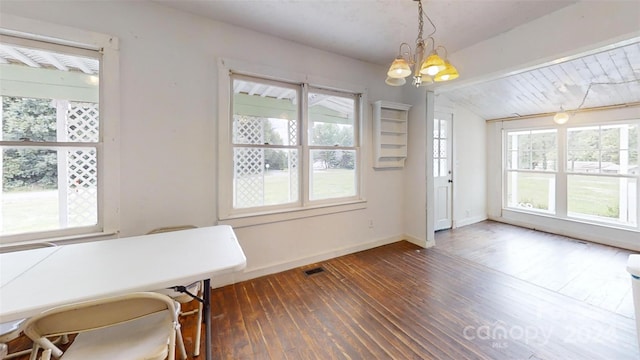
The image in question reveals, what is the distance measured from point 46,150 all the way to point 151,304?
6.12ft

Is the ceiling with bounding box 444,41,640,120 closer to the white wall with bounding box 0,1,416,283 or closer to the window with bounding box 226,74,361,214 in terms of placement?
the window with bounding box 226,74,361,214

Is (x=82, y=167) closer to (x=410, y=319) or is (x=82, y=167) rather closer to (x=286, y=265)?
(x=286, y=265)

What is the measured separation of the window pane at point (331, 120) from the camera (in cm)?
314

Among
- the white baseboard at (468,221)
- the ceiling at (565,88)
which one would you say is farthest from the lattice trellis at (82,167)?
the white baseboard at (468,221)

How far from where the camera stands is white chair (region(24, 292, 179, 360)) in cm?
91

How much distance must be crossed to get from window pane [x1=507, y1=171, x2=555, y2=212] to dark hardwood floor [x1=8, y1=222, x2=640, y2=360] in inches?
93.4

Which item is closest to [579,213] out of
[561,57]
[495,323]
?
[561,57]

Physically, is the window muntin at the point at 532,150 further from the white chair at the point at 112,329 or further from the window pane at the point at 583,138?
the white chair at the point at 112,329

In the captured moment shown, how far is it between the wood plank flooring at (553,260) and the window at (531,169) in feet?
2.06

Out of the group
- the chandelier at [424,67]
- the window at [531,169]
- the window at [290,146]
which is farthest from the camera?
the window at [531,169]

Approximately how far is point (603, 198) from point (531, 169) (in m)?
1.06

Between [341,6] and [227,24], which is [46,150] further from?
[341,6]

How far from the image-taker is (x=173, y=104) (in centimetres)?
229

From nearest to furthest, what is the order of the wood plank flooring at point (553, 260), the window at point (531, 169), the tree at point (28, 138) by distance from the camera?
1. the tree at point (28, 138)
2. the wood plank flooring at point (553, 260)
3. the window at point (531, 169)
